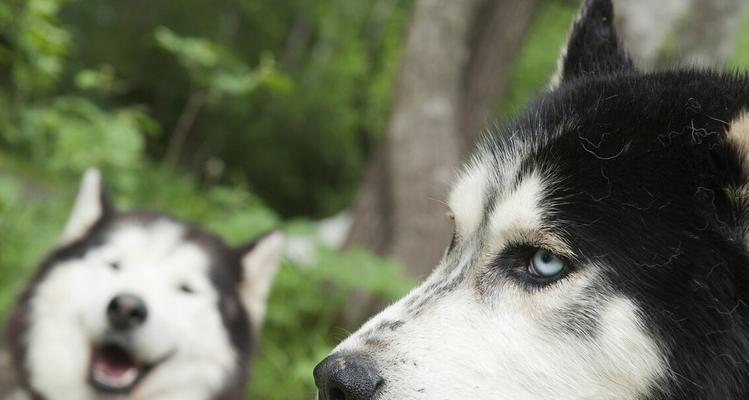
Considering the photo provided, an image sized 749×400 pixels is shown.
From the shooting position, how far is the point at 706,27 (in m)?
4.81

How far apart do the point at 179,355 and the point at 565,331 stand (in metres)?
2.86

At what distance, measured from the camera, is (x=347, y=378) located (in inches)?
83.3

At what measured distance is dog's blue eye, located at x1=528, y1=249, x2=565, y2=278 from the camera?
220cm

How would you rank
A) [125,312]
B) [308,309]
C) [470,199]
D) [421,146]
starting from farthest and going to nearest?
1. [421,146]
2. [308,309]
3. [125,312]
4. [470,199]

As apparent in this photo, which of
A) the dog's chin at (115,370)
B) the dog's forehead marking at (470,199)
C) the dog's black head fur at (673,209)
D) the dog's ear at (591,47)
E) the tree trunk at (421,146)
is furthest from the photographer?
the tree trunk at (421,146)

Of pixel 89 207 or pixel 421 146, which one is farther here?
pixel 421 146

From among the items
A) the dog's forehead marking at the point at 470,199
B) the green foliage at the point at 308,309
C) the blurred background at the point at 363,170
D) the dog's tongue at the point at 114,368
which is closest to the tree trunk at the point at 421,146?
the blurred background at the point at 363,170

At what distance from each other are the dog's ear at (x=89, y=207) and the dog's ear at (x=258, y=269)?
87 cm

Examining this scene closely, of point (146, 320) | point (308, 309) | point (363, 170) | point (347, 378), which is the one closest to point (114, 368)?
point (146, 320)

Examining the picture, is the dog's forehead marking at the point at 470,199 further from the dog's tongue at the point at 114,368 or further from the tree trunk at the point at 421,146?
the tree trunk at the point at 421,146

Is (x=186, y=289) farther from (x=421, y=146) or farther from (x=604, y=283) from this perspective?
(x=421, y=146)

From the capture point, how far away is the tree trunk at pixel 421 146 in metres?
7.17

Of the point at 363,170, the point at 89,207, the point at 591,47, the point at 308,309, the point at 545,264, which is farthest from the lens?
the point at 363,170

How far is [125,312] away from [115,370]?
0.45 meters
